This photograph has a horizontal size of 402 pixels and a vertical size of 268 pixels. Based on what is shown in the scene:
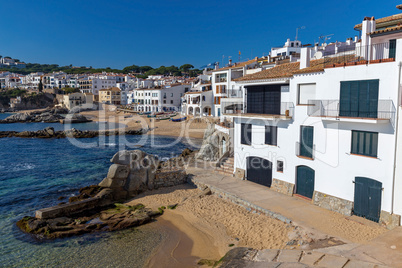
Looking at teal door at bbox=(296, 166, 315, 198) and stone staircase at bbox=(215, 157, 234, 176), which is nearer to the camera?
teal door at bbox=(296, 166, 315, 198)

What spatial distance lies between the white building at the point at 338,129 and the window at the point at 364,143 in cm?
4

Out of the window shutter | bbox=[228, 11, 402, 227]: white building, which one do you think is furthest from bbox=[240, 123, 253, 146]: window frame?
the window shutter

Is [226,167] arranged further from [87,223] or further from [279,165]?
[87,223]

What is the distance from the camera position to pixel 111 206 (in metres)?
21.5

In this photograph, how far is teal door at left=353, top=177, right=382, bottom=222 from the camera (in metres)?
14.8

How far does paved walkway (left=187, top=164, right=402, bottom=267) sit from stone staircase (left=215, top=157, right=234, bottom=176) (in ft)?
2.57

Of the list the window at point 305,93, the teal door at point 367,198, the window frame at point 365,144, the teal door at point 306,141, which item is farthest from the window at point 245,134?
the teal door at point 367,198

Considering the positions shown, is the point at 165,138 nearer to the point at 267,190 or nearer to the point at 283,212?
the point at 267,190

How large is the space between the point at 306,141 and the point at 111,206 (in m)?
14.1

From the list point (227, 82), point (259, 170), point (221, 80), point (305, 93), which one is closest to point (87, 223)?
point (259, 170)

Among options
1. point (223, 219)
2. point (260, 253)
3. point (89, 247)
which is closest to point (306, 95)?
point (223, 219)

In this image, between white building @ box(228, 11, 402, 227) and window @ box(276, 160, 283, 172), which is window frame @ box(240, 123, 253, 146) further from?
window @ box(276, 160, 283, 172)

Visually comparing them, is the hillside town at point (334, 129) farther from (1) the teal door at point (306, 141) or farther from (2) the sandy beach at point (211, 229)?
(2) the sandy beach at point (211, 229)

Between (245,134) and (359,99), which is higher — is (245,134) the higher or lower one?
the lower one
